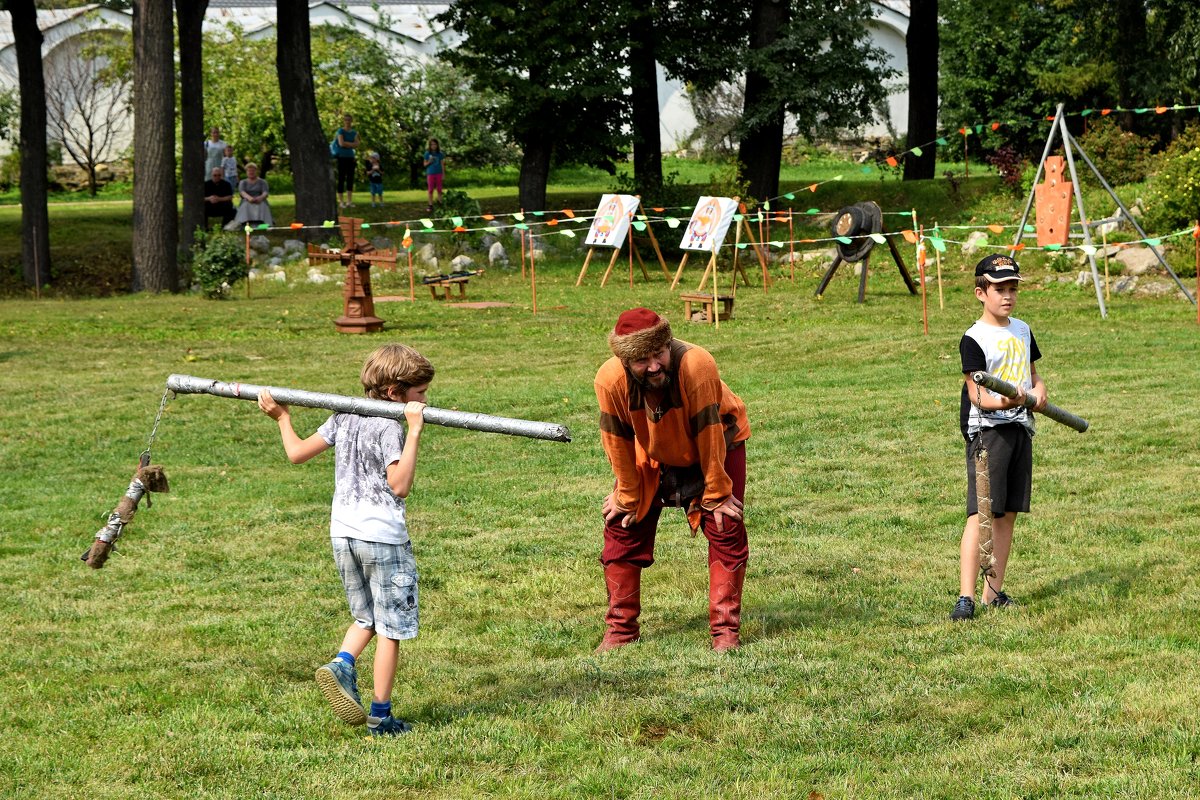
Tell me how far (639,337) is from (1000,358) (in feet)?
6.74

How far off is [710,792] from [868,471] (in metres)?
6.38

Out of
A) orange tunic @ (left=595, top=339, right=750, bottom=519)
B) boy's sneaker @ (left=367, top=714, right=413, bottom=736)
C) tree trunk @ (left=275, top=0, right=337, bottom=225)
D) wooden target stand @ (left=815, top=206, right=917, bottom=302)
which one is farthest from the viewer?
tree trunk @ (left=275, top=0, right=337, bottom=225)

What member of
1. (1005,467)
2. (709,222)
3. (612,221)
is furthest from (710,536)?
(612,221)

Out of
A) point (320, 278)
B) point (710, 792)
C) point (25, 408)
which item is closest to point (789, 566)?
point (710, 792)

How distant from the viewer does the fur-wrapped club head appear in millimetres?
5652

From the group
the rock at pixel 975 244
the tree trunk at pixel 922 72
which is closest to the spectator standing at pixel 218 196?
the rock at pixel 975 244

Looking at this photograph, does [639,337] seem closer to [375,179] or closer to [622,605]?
[622,605]

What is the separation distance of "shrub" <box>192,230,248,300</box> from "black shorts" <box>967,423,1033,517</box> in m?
19.3

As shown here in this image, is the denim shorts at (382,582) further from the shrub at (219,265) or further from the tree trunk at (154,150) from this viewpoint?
the tree trunk at (154,150)

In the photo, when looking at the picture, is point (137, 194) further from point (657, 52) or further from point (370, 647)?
point (370, 647)

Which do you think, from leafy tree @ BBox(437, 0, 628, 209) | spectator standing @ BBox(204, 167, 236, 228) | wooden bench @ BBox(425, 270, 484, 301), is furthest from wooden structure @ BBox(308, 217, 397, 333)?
spectator standing @ BBox(204, 167, 236, 228)

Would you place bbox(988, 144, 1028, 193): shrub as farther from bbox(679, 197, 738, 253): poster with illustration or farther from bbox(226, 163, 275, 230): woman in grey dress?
bbox(226, 163, 275, 230): woman in grey dress

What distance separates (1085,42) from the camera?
32.3m

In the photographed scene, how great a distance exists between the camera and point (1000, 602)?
23.3 ft
